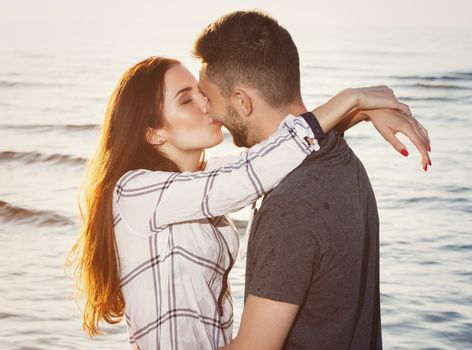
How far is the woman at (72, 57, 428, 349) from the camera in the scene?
10.6ft

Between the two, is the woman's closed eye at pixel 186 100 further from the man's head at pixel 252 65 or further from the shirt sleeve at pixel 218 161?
the man's head at pixel 252 65

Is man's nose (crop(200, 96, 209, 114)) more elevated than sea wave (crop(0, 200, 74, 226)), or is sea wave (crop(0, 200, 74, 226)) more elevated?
man's nose (crop(200, 96, 209, 114))

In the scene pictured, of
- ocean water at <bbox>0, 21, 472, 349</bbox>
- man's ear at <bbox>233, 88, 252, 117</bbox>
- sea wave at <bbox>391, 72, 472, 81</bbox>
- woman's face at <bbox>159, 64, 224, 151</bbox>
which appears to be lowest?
ocean water at <bbox>0, 21, 472, 349</bbox>

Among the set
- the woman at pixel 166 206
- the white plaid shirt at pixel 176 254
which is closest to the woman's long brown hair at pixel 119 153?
the woman at pixel 166 206

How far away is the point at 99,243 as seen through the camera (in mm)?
3805

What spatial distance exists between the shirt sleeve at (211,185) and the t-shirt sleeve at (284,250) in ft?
0.84

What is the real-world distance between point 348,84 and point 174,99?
813 inches

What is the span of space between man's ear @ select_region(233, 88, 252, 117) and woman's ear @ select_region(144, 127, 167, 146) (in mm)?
745

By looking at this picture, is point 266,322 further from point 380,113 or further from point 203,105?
point 203,105

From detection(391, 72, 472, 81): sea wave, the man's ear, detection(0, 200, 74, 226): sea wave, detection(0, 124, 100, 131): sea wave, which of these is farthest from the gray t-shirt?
detection(391, 72, 472, 81): sea wave

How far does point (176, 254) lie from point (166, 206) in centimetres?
26

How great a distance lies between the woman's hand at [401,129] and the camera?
3283mm

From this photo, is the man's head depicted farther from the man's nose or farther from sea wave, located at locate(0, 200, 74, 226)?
sea wave, located at locate(0, 200, 74, 226)

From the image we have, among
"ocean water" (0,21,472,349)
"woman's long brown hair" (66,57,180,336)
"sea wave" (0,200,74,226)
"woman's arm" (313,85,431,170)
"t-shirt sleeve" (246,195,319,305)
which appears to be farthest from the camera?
"sea wave" (0,200,74,226)
